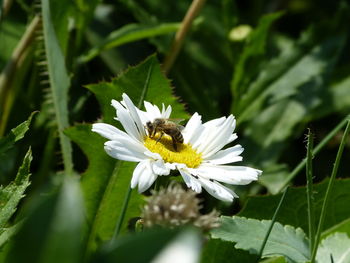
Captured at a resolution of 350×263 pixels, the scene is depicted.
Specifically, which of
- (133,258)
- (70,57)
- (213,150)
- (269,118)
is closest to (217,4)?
(269,118)

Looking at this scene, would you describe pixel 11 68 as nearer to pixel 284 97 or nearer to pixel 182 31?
pixel 182 31

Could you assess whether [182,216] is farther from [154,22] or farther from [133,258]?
[154,22]

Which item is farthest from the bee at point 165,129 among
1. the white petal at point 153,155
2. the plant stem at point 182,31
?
the plant stem at point 182,31

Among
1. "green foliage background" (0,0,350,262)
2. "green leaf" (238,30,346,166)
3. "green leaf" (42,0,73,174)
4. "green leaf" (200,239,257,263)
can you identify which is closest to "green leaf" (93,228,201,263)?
"green foliage background" (0,0,350,262)

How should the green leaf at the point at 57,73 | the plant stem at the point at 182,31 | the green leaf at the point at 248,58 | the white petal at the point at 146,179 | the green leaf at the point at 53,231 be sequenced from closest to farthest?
1. the green leaf at the point at 53,231
2. the white petal at the point at 146,179
3. the green leaf at the point at 57,73
4. the plant stem at the point at 182,31
5. the green leaf at the point at 248,58

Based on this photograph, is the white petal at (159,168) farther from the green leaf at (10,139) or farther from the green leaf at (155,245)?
the green leaf at (155,245)

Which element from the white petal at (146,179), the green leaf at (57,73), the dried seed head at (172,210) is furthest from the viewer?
the green leaf at (57,73)

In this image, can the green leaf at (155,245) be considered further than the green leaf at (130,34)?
No
